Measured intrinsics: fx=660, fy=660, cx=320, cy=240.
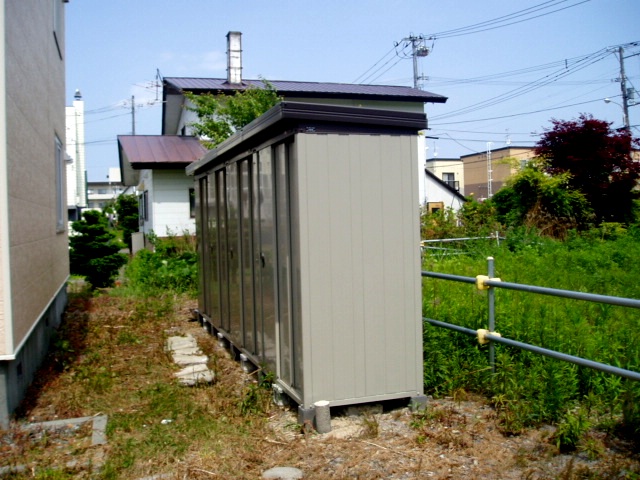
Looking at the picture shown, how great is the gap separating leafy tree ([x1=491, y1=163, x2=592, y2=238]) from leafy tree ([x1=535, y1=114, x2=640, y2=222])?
49cm

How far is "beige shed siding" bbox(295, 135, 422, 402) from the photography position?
4.57 metres

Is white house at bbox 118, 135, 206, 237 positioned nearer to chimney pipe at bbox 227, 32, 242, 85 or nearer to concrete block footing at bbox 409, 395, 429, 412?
chimney pipe at bbox 227, 32, 242, 85

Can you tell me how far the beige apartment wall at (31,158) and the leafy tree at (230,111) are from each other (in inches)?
188

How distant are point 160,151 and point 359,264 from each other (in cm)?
1456

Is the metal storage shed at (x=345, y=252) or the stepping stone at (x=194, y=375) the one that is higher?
the metal storage shed at (x=345, y=252)

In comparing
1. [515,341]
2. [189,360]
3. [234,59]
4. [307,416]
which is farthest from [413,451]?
[234,59]

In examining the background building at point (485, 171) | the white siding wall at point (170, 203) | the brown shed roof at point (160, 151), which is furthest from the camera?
the background building at point (485, 171)

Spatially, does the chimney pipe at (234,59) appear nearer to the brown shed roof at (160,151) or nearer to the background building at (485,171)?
the brown shed roof at (160,151)

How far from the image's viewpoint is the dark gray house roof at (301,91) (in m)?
20.0

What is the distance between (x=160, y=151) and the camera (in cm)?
1823

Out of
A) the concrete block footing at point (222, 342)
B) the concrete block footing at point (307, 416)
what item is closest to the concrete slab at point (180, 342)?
the concrete block footing at point (222, 342)

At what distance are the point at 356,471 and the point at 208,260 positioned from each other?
16.9ft

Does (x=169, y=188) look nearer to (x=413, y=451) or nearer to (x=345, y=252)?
(x=345, y=252)

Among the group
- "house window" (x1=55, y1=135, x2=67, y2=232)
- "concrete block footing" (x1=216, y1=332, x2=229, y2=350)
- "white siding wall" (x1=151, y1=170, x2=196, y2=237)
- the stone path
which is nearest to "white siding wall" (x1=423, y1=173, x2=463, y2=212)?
"white siding wall" (x1=151, y1=170, x2=196, y2=237)
